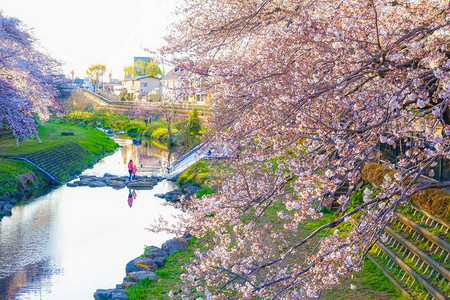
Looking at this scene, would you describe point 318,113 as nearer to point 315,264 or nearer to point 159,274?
point 315,264

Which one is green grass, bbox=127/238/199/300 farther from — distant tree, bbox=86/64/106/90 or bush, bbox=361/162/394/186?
distant tree, bbox=86/64/106/90

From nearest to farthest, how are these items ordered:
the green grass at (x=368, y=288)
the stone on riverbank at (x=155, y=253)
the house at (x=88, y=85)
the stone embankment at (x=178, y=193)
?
the green grass at (x=368, y=288)
the stone on riverbank at (x=155, y=253)
the stone embankment at (x=178, y=193)
the house at (x=88, y=85)

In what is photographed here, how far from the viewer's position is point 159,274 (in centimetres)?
1224

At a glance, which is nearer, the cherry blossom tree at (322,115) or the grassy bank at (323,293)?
the cherry blossom tree at (322,115)

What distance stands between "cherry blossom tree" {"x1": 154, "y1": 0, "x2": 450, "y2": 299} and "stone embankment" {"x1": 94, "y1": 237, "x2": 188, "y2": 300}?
4.77 m

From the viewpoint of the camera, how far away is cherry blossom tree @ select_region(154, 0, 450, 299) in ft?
15.1

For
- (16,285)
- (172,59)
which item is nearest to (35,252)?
(16,285)

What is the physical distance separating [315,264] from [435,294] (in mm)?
2938

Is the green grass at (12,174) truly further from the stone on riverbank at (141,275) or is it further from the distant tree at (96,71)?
the distant tree at (96,71)

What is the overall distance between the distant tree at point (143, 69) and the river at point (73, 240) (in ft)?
320

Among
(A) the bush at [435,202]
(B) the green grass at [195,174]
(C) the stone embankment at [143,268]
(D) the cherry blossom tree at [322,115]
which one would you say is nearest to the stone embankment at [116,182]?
(B) the green grass at [195,174]

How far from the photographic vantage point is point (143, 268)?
42.6 feet

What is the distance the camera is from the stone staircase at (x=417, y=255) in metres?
6.78

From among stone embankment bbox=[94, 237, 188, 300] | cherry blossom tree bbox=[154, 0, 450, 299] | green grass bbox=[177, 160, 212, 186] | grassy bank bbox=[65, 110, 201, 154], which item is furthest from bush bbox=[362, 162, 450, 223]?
grassy bank bbox=[65, 110, 201, 154]
